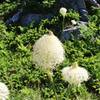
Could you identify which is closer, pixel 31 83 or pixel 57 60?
pixel 57 60

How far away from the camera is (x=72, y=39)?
867 centimetres

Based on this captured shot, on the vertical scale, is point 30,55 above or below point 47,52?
below

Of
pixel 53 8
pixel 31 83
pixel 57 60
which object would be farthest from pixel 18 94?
pixel 57 60

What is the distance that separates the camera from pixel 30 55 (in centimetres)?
830

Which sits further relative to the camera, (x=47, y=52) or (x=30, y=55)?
(x=30, y=55)

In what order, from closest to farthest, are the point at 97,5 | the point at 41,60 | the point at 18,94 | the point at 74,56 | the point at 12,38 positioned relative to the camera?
the point at 41,60 → the point at 18,94 → the point at 74,56 → the point at 12,38 → the point at 97,5

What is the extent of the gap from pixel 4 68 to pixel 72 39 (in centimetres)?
156

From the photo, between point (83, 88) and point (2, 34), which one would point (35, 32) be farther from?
point (83, 88)

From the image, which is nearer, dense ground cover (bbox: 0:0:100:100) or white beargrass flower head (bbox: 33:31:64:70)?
white beargrass flower head (bbox: 33:31:64:70)

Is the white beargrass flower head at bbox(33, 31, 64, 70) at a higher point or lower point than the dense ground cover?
higher

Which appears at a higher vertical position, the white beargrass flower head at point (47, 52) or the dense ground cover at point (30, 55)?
the white beargrass flower head at point (47, 52)

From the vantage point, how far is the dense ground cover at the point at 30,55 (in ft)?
23.7

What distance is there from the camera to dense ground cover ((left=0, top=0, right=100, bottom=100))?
723 cm

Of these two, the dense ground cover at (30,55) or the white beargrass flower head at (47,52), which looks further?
the dense ground cover at (30,55)
